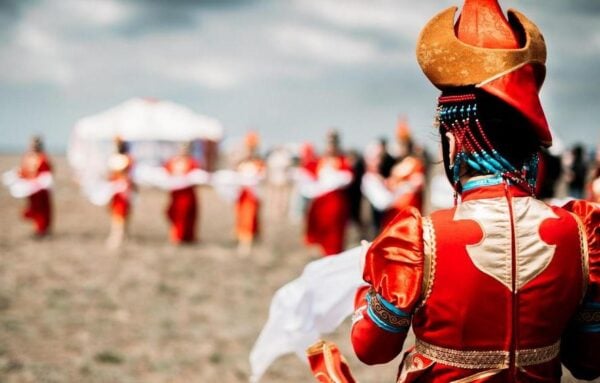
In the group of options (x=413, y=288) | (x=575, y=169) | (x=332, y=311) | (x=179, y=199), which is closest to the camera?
(x=413, y=288)

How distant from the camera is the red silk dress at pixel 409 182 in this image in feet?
30.6

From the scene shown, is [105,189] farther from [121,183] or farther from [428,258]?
[428,258]

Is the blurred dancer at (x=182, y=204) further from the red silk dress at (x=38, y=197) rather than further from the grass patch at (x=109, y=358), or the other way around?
the grass patch at (x=109, y=358)

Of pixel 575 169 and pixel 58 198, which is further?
pixel 58 198

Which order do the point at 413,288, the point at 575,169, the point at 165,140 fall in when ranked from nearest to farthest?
the point at 413,288, the point at 575,169, the point at 165,140

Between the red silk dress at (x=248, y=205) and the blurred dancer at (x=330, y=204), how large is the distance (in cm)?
133

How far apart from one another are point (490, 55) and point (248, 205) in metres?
9.17

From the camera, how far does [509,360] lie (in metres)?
1.77

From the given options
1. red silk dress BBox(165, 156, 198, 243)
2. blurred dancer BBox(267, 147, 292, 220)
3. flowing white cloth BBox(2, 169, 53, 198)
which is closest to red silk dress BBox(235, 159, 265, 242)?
red silk dress BBox(165, 156, 198, 243)

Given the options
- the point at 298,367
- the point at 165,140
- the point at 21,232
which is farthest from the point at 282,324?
the point at 165,140

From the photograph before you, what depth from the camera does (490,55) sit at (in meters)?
1.71

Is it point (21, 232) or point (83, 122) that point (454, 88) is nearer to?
point (21, 232)

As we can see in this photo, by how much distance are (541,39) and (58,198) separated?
63.3 feet

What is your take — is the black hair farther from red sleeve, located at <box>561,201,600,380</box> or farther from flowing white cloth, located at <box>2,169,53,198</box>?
flowing white cloth, located at <box>2,169,53,198</box>
